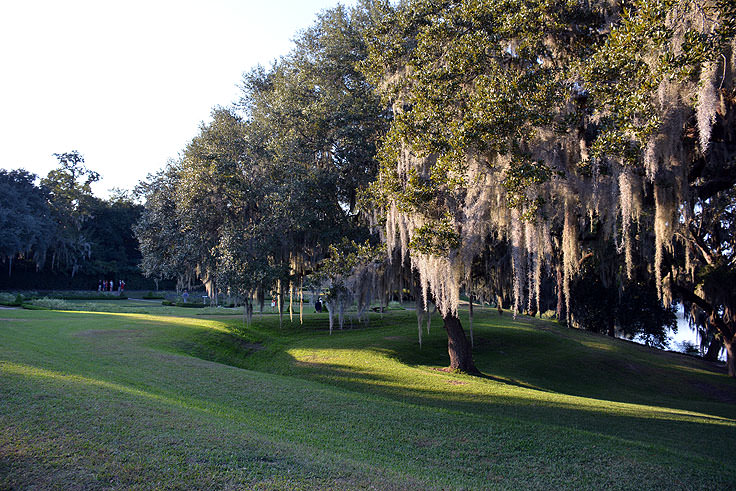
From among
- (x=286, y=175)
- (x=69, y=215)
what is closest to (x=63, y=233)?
(x=69, y=215)

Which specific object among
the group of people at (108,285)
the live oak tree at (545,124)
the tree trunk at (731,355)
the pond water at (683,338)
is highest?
the live oak tree at (545,124)

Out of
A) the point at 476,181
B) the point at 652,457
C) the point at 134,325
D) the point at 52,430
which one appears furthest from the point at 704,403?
the point at 134,325

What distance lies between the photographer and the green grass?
5035 mm

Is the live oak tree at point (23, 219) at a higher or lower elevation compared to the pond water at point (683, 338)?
higher

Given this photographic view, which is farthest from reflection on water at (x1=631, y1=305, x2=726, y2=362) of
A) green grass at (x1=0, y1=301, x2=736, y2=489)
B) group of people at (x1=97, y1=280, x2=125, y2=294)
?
group of people at (x1=97, y1=280, x2=125, y2=294)

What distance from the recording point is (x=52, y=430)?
5449mm

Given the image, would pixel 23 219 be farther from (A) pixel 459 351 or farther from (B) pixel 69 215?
(A) pixel 459 351

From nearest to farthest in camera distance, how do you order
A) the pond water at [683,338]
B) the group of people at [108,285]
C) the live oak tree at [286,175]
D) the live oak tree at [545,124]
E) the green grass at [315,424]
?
the green grass at [315,424], the live oak tree at [545,124], the live oak tree at [286,175], the pond water at [683,338], the group of people at [108,285]

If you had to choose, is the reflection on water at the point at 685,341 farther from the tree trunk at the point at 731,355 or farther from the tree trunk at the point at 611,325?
the tree trunk at the point at 731,355

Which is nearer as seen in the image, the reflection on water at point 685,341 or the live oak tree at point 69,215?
the reflection on water at point 685,341

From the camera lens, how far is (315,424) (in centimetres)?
766

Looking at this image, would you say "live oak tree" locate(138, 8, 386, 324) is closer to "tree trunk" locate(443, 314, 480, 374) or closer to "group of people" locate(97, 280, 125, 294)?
"tree trunk" locate(443, 314, 480, 374)

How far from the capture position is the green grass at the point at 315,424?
504 centimetres

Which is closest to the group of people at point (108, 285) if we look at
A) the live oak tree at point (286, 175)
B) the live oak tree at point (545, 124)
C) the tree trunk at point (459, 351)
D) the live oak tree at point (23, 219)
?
the live oak tree at point (23, 219)
